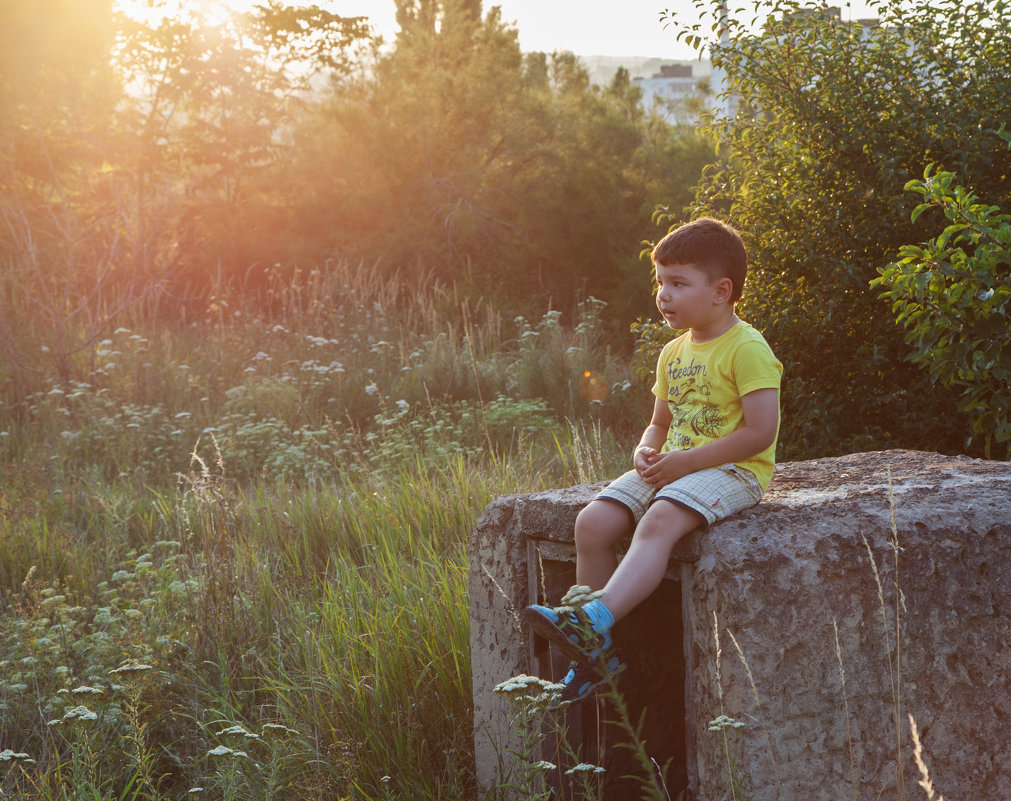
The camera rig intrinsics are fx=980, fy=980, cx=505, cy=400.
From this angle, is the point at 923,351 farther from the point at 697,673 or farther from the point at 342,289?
the point at 342,289

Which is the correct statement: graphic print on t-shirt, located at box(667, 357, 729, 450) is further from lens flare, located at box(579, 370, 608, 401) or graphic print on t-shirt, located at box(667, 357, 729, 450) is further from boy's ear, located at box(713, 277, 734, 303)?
lens flare, located at box(579, 370, 608, 401)

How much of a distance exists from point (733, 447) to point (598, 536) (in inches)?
16.5

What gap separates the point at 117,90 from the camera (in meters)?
14.2

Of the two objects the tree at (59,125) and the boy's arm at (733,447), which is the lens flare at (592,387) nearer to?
the boy's arm at (733,447)

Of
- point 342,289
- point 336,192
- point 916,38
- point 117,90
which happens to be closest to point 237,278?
point 336,192

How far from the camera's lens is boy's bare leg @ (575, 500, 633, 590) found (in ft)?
8.07

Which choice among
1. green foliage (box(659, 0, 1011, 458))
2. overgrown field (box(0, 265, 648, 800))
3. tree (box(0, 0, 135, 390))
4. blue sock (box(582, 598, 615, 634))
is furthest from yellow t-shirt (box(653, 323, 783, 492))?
tree (box(0, 0, 135, 390))

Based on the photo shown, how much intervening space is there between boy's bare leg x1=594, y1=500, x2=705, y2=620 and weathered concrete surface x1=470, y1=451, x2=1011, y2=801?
66mm

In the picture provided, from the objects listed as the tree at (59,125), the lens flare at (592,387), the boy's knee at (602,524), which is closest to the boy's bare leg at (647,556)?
the boy's knee at (602,524)

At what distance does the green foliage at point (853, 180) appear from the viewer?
491cm

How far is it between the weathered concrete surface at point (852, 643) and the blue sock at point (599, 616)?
227mm

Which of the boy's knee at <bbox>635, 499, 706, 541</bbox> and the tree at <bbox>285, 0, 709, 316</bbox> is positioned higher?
the tree at <bbox>285, 0, 709, 316</bbox>

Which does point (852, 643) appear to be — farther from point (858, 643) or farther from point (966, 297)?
point (966, 297)

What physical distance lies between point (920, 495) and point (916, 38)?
3604 millimetres
